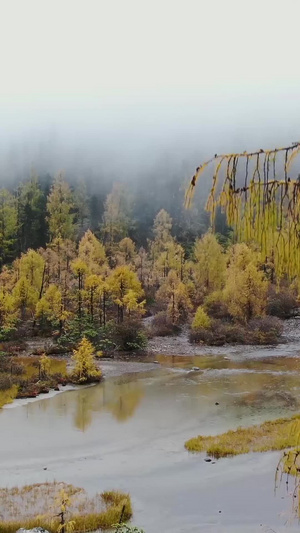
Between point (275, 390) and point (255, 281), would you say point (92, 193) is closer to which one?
point (255, 281)

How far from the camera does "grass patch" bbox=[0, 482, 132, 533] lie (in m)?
11.9

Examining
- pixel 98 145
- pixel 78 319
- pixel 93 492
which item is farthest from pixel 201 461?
pixel 98 145

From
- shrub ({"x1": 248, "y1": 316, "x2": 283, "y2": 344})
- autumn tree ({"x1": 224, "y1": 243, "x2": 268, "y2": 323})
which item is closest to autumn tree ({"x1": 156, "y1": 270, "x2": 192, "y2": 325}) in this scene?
autumn tree ({"x1": 224, "y1": 243, "x2": 268, "y2": 323})

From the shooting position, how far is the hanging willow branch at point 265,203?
271 cm

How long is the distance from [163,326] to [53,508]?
115 feet

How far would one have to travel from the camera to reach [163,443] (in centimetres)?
1819

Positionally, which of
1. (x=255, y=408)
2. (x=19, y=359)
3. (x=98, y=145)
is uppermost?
(x=98, y=145)

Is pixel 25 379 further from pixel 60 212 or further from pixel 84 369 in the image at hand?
pixel 60 212

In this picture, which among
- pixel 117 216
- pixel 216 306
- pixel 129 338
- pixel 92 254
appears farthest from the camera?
pixel 117 216

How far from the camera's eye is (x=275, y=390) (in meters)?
26.0

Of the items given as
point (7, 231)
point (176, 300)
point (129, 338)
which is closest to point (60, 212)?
point (7, 231)

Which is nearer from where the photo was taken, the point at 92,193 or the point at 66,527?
the point at 66,527

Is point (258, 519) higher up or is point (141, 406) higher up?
point (258, 519)

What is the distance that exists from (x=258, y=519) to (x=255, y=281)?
35783mm
